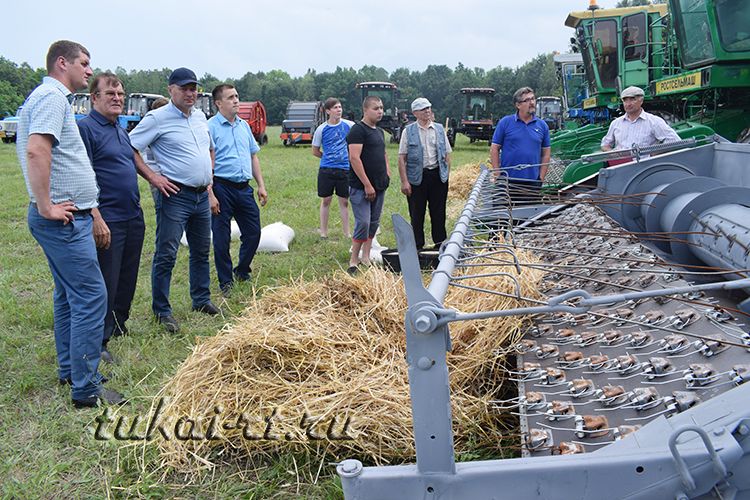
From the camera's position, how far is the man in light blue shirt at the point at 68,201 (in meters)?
3.03

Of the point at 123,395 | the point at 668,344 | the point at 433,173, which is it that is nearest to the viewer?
the point at 668,344

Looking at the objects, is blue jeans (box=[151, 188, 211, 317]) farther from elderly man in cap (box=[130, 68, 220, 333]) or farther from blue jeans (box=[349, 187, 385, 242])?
blue jeans (box=[349, 187, 385, 242])

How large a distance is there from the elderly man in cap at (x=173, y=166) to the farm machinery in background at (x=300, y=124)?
2343cm

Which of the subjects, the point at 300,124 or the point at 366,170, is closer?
the point at 366,170

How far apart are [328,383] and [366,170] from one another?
3.11 meters

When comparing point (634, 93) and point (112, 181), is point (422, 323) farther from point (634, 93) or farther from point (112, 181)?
point (634, 93)

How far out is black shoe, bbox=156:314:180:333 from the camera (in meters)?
4.41

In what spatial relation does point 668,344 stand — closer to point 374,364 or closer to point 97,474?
point 374,364

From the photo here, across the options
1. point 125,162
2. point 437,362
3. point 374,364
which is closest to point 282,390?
point 374,364

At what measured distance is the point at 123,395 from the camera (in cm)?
338

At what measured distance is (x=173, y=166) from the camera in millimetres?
4461

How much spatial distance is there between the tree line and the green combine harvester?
38.8 meters

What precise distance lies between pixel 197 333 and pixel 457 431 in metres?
2.33

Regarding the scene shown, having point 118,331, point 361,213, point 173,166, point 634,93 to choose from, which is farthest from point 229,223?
point 634,93
